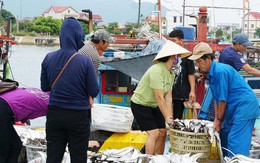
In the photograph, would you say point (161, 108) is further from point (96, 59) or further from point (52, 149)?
point (52, 149)

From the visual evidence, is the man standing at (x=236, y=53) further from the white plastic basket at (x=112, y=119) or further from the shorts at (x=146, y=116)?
the white plastic basket at (x=112, y=119)

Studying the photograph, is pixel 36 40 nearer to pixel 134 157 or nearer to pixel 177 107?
pixel 177 107

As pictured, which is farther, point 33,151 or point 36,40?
point 36,40

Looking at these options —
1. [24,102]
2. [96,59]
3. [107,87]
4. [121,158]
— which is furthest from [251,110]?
[107,87]

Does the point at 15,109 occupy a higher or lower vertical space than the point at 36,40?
lower

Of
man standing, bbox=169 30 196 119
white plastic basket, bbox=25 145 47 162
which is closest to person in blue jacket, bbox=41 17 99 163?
white plastic basket, bbox=25 145 47 162

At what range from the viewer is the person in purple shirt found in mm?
4473

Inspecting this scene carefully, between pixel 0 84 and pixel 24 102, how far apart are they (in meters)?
0.33

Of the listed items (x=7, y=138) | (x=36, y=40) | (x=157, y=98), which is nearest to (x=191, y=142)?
(x=157, y=98)

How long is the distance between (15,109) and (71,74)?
0.89 metres

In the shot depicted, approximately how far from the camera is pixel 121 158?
4691 mm

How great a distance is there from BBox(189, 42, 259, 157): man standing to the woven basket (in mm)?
219

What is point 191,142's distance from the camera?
4.64m

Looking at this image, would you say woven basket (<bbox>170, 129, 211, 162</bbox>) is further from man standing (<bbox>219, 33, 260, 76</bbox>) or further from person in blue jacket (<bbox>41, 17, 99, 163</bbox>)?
man standing (<bbox>219, 33, 260, 76</bbox>)
